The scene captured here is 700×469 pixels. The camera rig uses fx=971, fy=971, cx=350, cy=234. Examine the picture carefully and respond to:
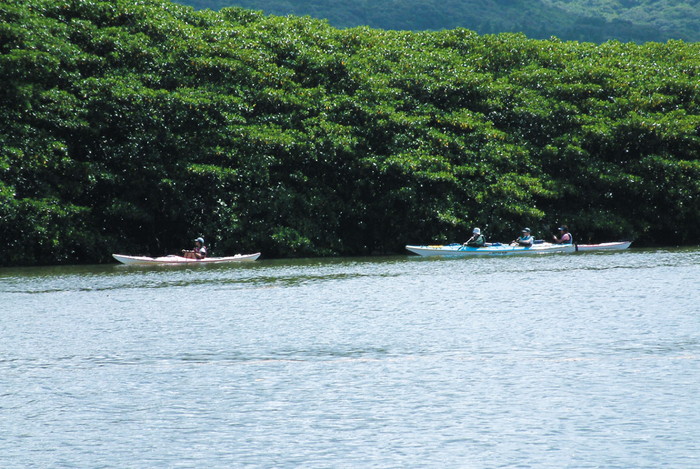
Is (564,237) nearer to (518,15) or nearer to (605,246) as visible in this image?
(605,246)

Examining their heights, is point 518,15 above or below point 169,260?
above

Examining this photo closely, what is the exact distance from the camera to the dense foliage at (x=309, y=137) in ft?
117

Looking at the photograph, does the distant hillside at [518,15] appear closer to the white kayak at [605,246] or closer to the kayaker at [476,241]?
the white kayak at [605,246]

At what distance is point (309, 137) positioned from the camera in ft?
127

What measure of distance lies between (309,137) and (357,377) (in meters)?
26.8

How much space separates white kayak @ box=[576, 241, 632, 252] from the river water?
555 inches

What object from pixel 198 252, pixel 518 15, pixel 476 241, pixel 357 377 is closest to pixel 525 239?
pixel 476 241

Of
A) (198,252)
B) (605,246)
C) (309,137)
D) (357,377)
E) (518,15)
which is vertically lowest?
(357,377)

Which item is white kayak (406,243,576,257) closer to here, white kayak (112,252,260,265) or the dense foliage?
the dense foliage

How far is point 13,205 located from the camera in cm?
3338

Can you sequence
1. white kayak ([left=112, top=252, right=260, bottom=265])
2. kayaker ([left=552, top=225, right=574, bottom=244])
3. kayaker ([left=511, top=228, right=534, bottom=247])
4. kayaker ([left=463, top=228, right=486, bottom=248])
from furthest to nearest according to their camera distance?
kayaker ([left=552, top=225, right=574, bottom=244]), kayaker ([left=511, top=228, right=534, bottom=247]), kayaker ([left=463, top=228, right=486, bottom=248]), white kayak ([left=112, top=252, right=260, bottom=265])

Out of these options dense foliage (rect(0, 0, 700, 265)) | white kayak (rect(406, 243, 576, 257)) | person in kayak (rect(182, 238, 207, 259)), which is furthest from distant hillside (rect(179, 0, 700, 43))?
person in kayak (rect(182, 238, 207, 259))

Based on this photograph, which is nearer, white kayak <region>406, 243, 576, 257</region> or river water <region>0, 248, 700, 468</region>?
river water <region>0, 248, 700, 468</region>

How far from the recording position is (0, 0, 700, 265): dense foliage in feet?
117
